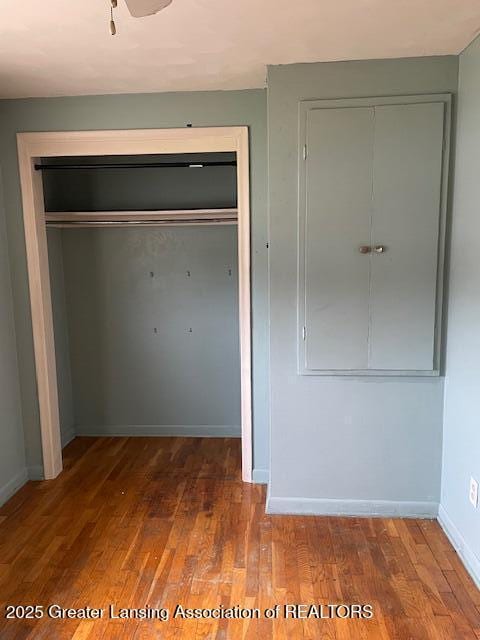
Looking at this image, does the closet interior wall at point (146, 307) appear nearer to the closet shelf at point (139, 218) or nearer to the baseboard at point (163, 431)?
the baseboard at point (163, 431)

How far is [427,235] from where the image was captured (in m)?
2.52

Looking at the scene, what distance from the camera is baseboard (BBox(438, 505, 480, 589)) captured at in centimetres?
226

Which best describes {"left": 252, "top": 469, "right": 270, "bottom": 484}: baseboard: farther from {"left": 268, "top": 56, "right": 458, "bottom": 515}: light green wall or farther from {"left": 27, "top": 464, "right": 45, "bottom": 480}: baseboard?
{"left": 27, "top": 464, "right": 45, "bottom": 480}: baseboard

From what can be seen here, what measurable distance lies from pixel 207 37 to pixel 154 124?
2.94 ft

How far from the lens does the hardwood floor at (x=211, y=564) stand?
2.02 m

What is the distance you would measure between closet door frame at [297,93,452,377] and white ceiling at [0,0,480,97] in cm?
21

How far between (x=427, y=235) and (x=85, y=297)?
2658mm

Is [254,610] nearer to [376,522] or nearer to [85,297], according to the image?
[376,522]

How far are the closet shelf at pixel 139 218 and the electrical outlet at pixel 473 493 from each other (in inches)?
88.2

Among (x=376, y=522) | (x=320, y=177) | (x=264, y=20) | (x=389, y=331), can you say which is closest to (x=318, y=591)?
(x=376, y=522)

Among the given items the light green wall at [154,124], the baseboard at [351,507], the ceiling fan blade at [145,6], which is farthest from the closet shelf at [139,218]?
the ceiling fan blade at [145,6]

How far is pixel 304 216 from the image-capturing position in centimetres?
258

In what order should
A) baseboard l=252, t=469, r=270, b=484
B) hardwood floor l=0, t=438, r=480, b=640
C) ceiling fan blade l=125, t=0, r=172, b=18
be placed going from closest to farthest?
ceiling fan blade l=125, t=0, r=172, b=18 < hardwood floor l=0, t=438, r=480, b=640 < baseboard l=252, t=469, r=270, b=484

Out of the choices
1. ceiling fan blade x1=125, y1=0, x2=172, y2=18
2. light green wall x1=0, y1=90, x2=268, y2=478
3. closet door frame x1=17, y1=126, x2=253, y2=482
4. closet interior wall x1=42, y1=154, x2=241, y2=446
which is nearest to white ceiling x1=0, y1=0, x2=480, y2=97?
light green wall x1=0, y1=90, x2=268, y2=478
